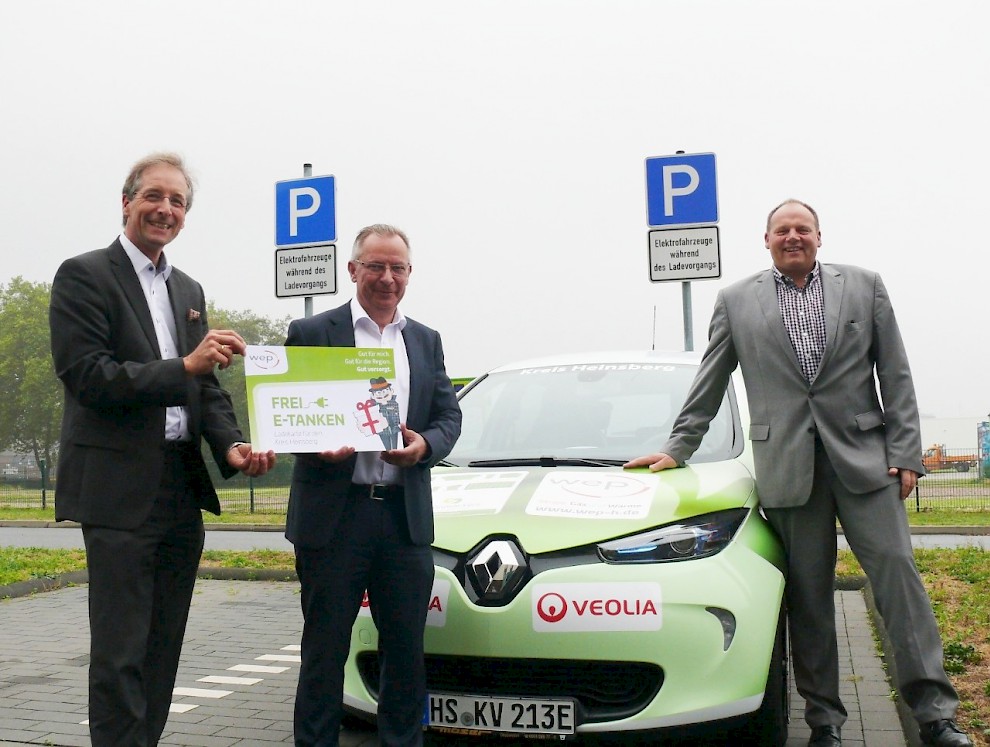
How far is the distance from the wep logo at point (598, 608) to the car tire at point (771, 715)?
1.64 ft

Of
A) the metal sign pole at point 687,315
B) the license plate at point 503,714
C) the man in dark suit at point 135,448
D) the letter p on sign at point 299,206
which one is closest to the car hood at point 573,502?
the license plate at point 503,714

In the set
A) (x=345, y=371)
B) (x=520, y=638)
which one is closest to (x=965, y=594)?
(x=520, y=638)

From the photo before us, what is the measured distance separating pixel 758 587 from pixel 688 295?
5.18 metres

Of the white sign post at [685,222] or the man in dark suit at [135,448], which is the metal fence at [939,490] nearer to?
the white sign post at [685,222]

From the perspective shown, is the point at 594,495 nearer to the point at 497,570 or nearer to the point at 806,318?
the point at 497,570

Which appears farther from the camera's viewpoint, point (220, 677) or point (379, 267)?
point (220, 677)

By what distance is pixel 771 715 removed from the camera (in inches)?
142

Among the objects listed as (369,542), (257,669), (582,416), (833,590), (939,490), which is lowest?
(939,490)

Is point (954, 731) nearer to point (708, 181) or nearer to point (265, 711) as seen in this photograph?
point (265, 711)

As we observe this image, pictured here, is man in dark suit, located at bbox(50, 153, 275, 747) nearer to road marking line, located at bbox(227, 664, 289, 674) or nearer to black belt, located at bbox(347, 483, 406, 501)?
black belt, located at bbox(347, 483, 406, 501)

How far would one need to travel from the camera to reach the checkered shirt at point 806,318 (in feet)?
13.5

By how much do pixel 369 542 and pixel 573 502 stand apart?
76 cm

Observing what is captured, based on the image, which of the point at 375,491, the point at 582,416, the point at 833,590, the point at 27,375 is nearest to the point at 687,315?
the point at 582,416

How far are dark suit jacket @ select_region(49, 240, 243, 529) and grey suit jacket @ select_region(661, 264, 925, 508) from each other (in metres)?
2.04
